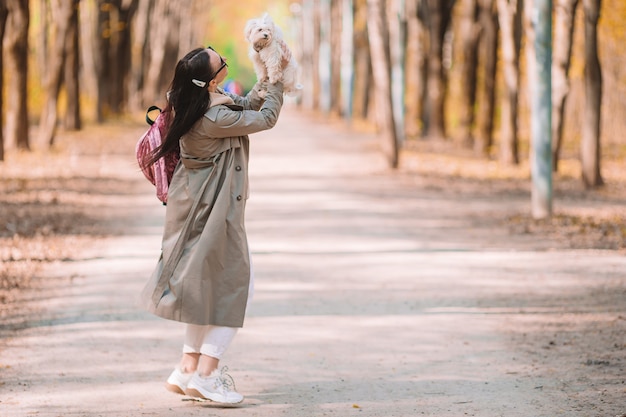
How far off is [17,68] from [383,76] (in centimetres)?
681

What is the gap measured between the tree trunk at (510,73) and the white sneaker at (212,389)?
16.4m

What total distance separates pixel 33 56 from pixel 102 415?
49398mm

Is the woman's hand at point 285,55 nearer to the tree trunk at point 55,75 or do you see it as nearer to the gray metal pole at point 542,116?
the gray metal pole at point 542,116

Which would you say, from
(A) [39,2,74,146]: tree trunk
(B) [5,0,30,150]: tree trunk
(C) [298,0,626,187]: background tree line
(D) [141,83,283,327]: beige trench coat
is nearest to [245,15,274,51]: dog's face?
(D) [141,83,283,327]: beige trench coat

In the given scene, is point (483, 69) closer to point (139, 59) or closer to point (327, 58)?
point (327, 58)

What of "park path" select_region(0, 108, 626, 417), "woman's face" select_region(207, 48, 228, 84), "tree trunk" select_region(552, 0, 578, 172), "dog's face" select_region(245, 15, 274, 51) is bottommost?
"park path" select_region(0, 108, 626, 417)

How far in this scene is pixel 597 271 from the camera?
10.6 m

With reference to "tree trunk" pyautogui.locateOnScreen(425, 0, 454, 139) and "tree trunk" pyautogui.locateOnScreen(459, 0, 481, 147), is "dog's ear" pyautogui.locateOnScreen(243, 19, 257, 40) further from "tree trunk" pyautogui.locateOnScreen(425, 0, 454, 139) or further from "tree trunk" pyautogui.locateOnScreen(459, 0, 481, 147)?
"tree trunk" pyautogui.locateOnScreen(425, 0, 454, 139)

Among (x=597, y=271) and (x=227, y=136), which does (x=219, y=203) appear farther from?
(x=597, y=271)

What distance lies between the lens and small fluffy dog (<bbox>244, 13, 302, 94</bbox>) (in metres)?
6.15

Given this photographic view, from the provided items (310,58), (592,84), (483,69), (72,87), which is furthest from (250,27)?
(310,58)

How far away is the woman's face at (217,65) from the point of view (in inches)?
239

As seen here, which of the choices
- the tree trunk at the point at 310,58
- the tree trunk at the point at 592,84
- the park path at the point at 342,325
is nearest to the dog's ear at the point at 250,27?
the park path at the point at 342,325

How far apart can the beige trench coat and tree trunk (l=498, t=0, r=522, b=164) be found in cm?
1613
